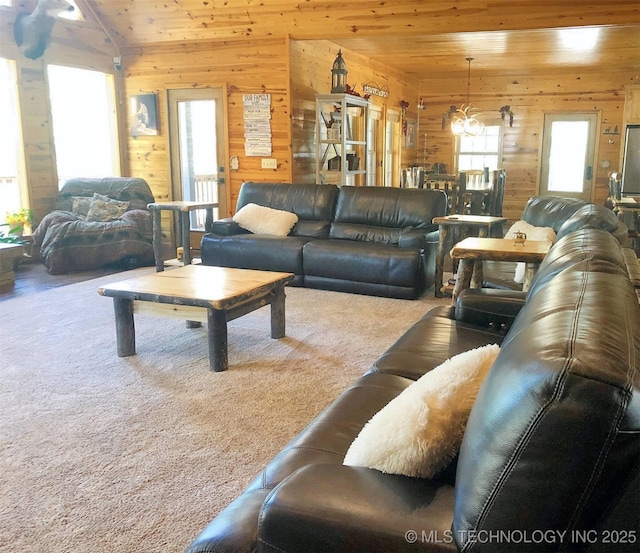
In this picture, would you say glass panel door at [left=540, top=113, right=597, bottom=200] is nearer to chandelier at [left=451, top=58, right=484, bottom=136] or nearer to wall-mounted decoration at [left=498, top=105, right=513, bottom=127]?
wall-mounted decoration at [left=498, top=105, right=513, bottom=127]

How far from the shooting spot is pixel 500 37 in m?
7.02

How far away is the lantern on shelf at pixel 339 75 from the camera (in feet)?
21.7

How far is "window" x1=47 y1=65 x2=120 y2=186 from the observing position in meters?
7.24

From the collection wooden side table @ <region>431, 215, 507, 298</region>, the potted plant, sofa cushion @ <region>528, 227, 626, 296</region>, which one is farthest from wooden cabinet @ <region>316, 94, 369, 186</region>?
sofa cushion @ <region>528, 227, 626, 296</region>

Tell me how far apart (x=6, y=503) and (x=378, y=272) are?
328 cm

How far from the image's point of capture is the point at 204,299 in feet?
10.2

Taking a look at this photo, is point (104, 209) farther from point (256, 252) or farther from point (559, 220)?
point (559, 220)

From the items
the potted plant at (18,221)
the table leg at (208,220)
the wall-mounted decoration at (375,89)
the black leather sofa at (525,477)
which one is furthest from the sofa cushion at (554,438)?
the wall-mounted decoration at (375,89)

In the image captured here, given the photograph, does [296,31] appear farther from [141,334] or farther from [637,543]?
[637,543]

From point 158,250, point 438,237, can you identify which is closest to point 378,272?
point 438,237

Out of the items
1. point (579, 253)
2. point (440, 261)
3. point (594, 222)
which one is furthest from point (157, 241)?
point (579, 253)

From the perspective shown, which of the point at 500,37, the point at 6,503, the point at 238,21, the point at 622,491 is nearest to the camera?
the point at 622,491

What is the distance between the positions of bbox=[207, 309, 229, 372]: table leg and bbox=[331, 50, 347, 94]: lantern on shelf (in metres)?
4.32

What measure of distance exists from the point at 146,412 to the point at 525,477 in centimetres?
213
